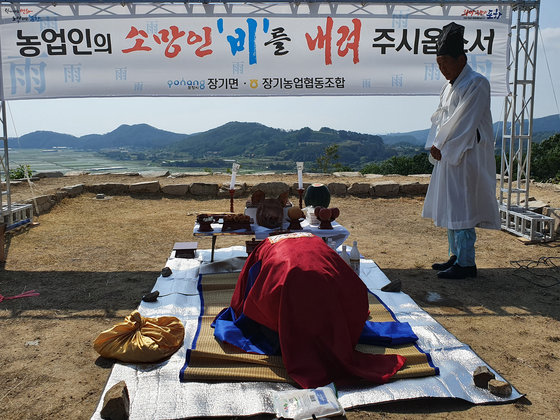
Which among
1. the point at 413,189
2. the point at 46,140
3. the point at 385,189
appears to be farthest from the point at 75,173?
the point at 46,140

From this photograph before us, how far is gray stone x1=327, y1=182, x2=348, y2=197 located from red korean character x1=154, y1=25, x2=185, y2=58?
4.19m

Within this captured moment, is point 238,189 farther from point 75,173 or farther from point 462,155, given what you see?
point 462,155

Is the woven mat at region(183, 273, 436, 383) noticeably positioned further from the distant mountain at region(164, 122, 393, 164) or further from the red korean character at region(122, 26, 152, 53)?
the distant mountain at region(164, 122, 393, 164)

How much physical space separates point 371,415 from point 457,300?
1.87 m

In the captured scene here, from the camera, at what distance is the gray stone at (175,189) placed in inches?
334

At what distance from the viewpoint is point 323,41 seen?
5.27 m

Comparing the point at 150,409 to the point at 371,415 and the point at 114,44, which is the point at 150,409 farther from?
the point at 114,44

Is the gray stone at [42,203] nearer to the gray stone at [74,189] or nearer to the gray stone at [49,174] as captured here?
the gray stone at [74,189]

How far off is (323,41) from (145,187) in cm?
455

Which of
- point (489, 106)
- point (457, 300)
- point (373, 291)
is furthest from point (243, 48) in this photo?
point (457, 300)

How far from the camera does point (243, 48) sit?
5242 mm

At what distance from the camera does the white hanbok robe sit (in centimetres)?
404

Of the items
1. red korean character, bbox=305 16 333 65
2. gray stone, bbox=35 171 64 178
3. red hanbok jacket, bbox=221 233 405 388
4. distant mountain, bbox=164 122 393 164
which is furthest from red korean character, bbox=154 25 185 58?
distant mountain, bbox=164 122 393 164

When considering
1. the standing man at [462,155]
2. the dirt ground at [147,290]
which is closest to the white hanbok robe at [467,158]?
the standing man at [462,155]
